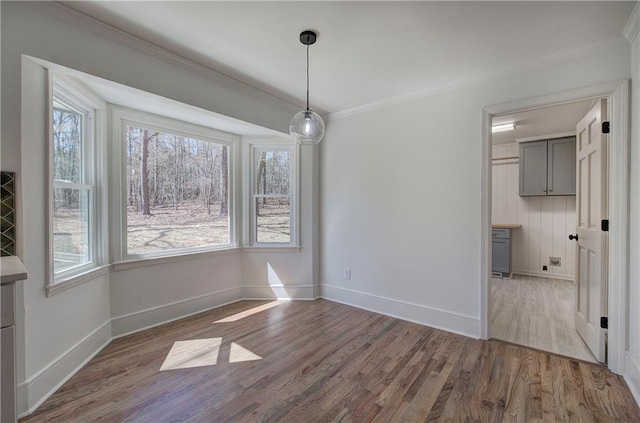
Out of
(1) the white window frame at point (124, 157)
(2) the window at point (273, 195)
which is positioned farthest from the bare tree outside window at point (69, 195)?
(2) the window at point (273, 195)

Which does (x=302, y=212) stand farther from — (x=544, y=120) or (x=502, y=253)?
(x=502, y=253)

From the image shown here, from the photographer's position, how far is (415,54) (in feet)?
8.29

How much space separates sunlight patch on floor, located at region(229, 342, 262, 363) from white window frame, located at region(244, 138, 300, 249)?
1637mm

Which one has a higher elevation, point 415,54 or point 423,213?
point 415,54

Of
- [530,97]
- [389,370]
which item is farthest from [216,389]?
[530,97]

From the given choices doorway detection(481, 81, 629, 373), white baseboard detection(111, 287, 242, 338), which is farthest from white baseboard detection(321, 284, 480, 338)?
white baseboard detection(111, 287, 242, 338)

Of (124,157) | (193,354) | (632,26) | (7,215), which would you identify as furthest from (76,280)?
(632,26)

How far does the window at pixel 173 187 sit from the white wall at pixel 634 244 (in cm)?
396

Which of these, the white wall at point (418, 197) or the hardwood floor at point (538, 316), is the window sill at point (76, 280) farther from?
the hardwood floor at point (538, 316)

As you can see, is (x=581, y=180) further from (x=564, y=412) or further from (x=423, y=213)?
(x=564, y=412)

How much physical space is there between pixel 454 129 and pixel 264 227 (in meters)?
2.72

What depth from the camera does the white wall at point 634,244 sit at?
6.63ft

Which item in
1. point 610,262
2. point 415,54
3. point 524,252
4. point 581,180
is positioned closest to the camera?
point 610,262

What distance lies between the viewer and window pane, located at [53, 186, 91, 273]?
230 centimetres
